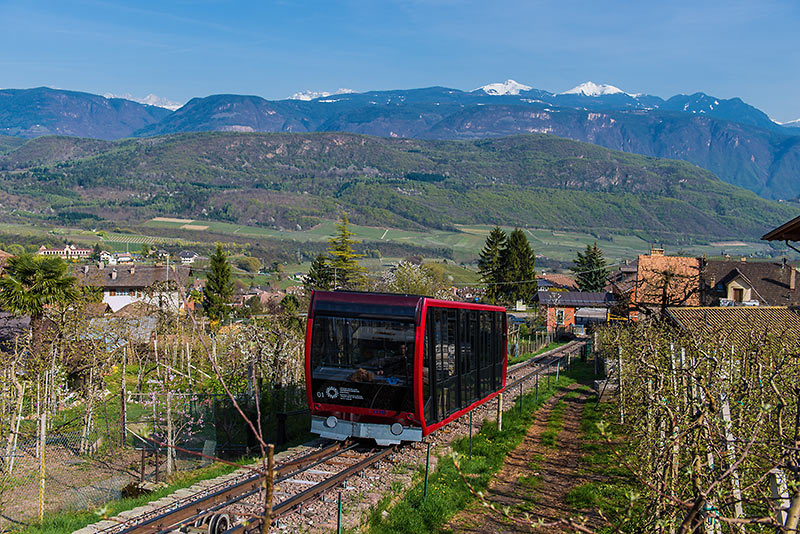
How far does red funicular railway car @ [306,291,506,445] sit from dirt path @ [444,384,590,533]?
2163mm

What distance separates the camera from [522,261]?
8888 cm

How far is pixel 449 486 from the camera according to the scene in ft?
46.9

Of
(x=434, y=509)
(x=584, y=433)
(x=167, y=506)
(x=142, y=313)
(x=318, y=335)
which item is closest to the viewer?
(x=167, y=506)

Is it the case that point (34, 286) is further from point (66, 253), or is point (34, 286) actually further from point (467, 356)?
point (66, 253)

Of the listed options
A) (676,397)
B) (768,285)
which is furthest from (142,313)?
(768,285)

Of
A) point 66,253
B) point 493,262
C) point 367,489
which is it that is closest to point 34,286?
point 367,489

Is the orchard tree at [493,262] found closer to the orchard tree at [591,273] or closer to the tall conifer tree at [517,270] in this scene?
the tall conifer tree at [517,270]

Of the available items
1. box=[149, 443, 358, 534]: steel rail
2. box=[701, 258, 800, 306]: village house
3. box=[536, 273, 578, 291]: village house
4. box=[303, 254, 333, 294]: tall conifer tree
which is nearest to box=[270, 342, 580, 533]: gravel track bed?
box=[149, 443, 358, 534]: steel rail

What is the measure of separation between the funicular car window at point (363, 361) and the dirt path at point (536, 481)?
110 inches

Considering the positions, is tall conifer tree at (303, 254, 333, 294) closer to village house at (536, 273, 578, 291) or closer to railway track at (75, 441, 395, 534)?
village house at (536, 273, 578, 291)

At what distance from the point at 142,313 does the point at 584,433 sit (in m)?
28.7

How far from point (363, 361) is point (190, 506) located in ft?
17.6

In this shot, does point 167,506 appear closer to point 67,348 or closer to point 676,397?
point 676,397

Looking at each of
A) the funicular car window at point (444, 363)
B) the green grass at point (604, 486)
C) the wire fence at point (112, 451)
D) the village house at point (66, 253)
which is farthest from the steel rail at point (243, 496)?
the village house at point (66, 253)
